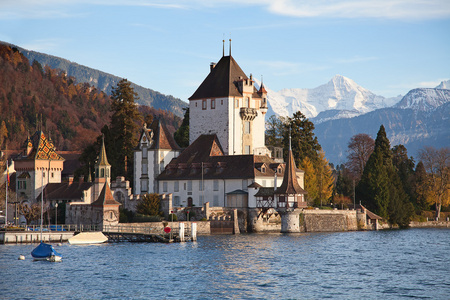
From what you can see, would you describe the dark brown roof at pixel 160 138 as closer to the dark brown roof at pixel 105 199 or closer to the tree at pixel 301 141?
the dark brown roof at pixel 105 199

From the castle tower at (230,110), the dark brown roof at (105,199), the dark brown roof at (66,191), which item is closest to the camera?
the dark brown roof at (105,199)

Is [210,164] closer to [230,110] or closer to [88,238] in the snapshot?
[230,110]

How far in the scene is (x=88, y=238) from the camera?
7681cm

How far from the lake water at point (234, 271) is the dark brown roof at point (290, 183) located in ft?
31.8

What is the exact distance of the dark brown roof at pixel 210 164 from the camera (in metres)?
94.1

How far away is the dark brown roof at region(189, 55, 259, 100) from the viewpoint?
106000 mm

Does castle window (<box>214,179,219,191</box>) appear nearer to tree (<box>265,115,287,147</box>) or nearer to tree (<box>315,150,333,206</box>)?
tree (<box>315,150,333,206</box>)

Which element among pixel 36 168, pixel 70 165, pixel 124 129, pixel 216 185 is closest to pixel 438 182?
pixel 216 185

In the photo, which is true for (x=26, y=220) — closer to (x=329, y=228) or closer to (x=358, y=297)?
(x=329, y=228)

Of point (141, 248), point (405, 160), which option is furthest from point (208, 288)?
point (405, 160)

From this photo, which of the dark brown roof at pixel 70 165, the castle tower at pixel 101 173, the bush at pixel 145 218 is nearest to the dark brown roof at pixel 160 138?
the castle tower at pixel 101 173

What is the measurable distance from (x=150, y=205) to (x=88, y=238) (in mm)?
14694

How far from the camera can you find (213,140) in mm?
103625

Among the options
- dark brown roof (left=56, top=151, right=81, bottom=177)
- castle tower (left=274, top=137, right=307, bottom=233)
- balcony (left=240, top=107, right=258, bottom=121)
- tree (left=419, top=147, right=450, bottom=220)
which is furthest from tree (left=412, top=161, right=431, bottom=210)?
dark brown roof (left=56, top=151, right=81, bottom=177)
